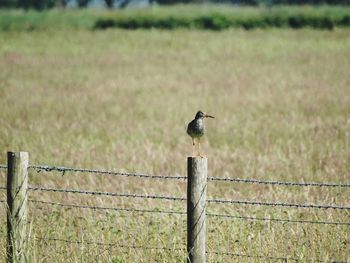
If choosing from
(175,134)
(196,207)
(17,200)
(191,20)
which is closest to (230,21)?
(191,20)

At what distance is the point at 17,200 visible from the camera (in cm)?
556

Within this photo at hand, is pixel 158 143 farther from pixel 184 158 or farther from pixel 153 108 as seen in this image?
pixel 153 108

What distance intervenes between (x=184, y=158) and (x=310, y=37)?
90.9 ft

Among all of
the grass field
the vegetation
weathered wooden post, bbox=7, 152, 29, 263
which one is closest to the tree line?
the vegetation

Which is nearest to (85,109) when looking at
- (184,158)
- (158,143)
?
(158,143)

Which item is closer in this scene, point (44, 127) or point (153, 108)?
point (44, 127)

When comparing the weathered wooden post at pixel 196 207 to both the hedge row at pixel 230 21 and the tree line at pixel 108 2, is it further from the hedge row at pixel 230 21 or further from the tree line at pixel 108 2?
the tree line at pixel 108 2

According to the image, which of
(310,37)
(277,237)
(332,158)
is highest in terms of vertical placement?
(310,37)

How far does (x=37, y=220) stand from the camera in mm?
7293

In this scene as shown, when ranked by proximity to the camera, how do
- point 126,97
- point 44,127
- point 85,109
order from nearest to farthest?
1. point 44,127
2. point 85,109
3. point 126,97

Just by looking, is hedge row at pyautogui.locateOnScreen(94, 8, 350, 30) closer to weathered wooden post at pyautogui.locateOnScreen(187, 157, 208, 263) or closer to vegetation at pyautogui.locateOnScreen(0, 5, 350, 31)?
vegetation at pyautogui.locateOnScreen(0, 5, 350, 31)

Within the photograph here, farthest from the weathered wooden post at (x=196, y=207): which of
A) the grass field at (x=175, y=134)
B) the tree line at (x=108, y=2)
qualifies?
the tree line at (x=108, y=2)

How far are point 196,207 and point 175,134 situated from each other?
843cm

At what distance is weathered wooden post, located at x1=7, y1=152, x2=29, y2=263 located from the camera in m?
5.53
